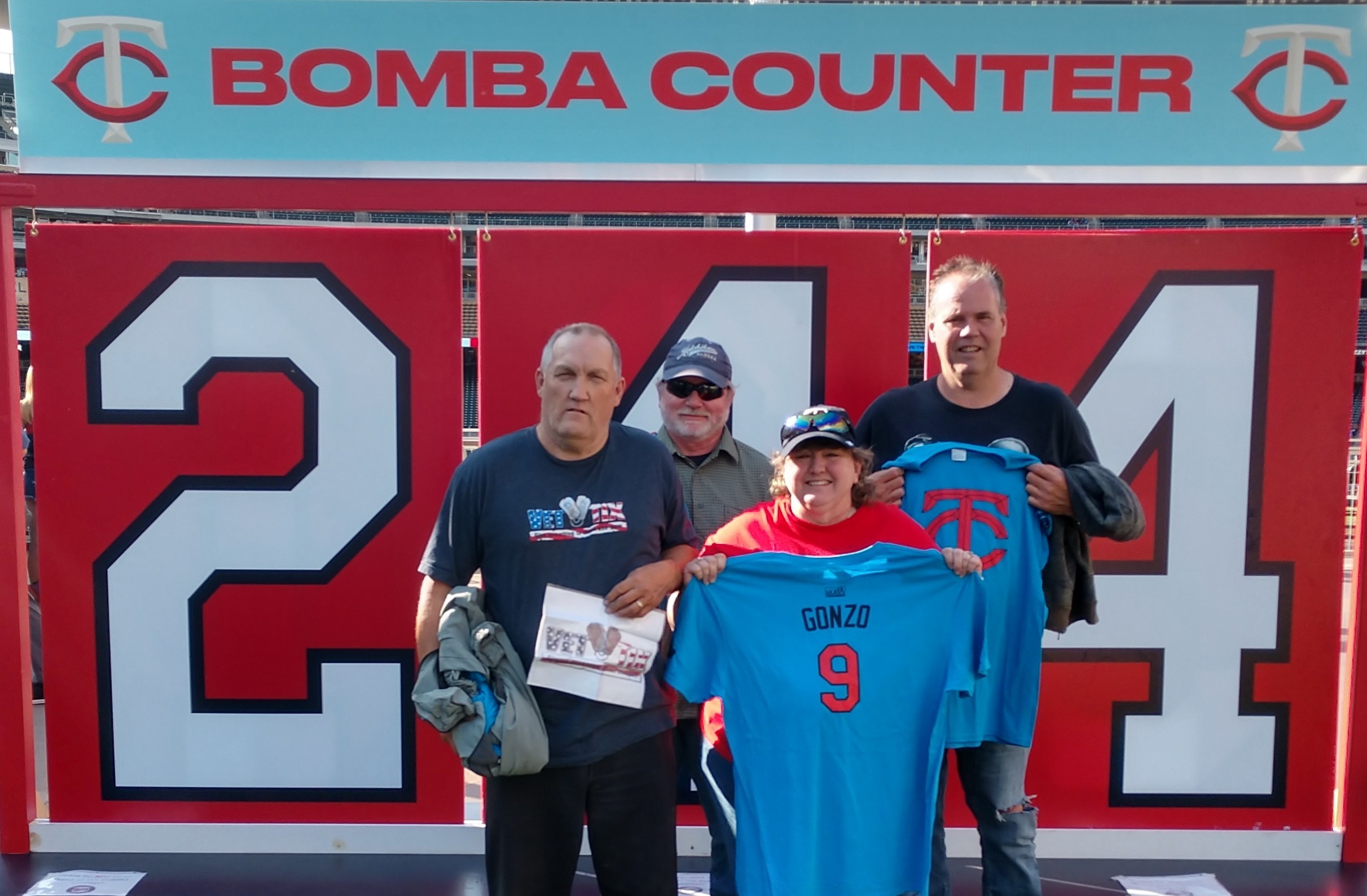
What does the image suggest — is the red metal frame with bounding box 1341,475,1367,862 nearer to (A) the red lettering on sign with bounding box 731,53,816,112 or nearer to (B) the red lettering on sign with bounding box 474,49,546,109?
(A) the red lettering on sign with bounding box 731,53,816,112

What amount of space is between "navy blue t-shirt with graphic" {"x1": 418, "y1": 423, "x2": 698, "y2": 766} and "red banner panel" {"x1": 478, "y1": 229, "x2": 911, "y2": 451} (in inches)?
43.7

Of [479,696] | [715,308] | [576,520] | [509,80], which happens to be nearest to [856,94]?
[715,308]

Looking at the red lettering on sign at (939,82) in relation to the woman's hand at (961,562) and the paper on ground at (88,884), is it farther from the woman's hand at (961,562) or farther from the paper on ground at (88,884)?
the paper on ground at (88,884)

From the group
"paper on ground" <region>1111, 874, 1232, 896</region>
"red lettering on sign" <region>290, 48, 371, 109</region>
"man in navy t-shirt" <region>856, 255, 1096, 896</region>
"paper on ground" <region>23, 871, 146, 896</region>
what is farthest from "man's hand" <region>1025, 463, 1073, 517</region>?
"paper on ground" <region>23, 871, 146, 896</region>

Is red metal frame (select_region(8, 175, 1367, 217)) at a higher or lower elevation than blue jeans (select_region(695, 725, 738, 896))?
higher

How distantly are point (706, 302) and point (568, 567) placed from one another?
1.43m

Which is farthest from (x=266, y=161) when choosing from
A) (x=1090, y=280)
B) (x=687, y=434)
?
(x=1090, y=280)

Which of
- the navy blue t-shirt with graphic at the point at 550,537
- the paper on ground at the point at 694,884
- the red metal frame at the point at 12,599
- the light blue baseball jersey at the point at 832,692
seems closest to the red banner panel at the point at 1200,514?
the paper on ground at the point at 694,884

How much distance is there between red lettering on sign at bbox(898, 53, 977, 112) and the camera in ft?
10.1

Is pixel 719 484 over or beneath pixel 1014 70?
beneath

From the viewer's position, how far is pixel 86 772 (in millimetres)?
3285

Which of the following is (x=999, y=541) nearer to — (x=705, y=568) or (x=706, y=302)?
(x=705, y=568)

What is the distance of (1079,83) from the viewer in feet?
10.1

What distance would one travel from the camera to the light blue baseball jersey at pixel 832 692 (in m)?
2.22
